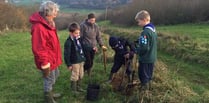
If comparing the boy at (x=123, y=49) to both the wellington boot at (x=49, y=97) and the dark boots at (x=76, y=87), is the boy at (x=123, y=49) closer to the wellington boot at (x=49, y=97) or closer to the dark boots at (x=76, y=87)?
the dark boots at (x=76, y=87)

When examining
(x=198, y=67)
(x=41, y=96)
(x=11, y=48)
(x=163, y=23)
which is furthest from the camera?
(x=163, y=23)

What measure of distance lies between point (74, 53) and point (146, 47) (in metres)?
1.73

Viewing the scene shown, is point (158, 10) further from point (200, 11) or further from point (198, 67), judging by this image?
point (198, 67)

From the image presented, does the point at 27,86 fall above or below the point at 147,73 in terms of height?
below

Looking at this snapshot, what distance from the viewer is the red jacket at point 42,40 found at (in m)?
6.79

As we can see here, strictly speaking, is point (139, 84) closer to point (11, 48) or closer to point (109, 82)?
point (109, 82)

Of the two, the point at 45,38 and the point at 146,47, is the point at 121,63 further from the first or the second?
the point at 45,38

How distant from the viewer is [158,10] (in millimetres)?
37969

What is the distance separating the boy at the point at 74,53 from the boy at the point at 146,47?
1.42 meters

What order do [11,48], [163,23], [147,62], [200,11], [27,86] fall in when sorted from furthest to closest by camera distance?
[163,23] → [200,11] → [11,48] → [27,86] → [147,62]

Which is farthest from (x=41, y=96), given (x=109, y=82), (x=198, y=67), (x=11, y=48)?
(x=11, y=48)

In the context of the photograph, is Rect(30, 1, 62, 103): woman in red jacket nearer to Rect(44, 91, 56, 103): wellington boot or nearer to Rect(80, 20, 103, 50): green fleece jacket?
Rect(44, 91, 56, 103): wellington boot

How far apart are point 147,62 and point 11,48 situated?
10391mm

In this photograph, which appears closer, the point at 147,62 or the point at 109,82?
the point at 147,62
